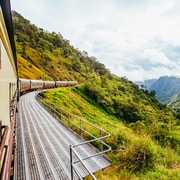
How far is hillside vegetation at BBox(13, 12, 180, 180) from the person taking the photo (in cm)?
616

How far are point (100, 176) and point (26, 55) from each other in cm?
5918

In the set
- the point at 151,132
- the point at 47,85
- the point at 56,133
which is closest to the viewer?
the point at 56,133

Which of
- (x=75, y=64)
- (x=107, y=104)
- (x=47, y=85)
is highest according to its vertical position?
(x=75, y=64)

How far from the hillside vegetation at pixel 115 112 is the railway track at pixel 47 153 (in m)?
0.95

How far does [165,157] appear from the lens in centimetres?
707

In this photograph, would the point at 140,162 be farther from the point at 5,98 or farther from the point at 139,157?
the point at 5,98

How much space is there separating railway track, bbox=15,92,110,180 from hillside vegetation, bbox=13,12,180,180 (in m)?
0.95

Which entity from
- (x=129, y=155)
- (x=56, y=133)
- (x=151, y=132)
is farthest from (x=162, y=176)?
(x=151, y=132)

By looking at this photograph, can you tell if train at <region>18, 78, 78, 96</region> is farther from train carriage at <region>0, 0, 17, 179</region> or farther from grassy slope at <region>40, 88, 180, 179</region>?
train carriage at <region>0, 0, 17, 179</region>

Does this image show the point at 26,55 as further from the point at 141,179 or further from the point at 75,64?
the point at 141,179

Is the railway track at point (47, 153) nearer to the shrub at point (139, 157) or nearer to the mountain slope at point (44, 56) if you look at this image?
the shrub at point (139, 157)

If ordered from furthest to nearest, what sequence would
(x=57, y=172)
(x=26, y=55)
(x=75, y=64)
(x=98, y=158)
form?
(x=75, y=64) → (x=26, y=55) → (x=98, y=158) → (x=57, y=172)

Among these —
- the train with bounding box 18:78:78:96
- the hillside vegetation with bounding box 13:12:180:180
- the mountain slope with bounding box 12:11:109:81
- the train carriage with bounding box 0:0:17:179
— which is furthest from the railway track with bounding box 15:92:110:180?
the mountain slope with bounding box 12:11:109:81

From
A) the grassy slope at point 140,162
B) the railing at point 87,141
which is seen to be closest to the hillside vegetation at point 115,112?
the grassy slope at point 140,162
